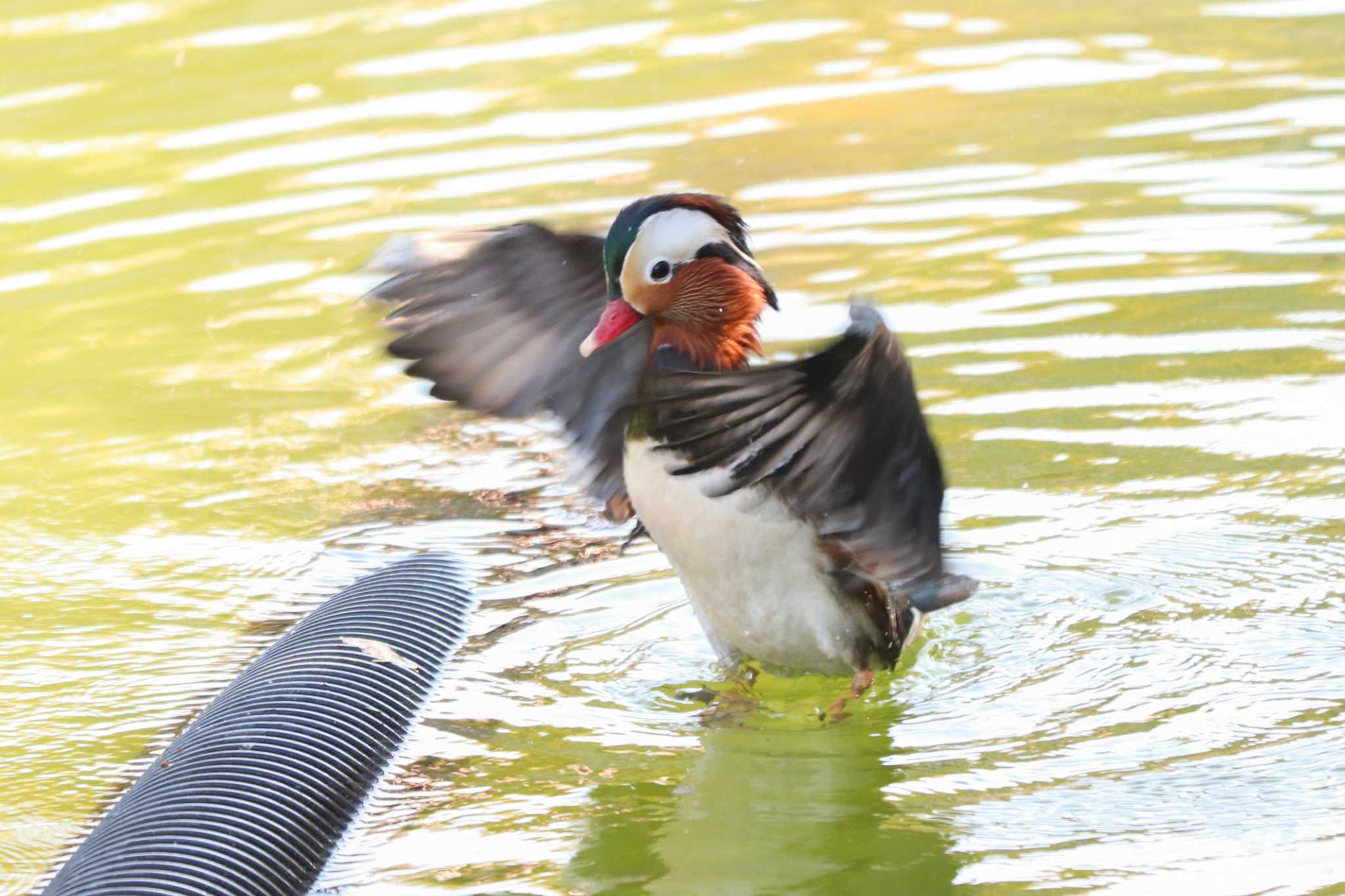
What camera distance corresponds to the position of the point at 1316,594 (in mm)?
5070

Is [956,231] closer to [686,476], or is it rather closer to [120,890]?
[686,476]

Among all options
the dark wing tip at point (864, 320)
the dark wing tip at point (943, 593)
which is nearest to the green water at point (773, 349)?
the dark wing tip at point (943, 593)

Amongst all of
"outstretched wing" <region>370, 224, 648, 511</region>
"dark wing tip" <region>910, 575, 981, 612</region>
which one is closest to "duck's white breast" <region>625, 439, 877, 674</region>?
"dark wing tip" <region>910, 575, 981, 612</region>

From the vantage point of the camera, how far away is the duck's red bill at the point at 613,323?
4.40 m

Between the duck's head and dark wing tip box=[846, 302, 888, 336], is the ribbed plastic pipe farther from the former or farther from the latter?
dark wing tip box=[846, 302, 888, 336]

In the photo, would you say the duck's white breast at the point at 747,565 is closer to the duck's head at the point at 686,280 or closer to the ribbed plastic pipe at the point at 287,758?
the duck's head at the point at 686,280

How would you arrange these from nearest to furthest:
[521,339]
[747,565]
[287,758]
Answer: [747,565] → [287,758] → [521,339]

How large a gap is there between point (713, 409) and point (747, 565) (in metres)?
0.67

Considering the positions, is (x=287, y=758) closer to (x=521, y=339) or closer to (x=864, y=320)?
(x=521, y=339)

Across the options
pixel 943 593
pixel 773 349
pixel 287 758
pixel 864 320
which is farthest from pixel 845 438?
pixel 773 349

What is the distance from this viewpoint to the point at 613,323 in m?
4.42

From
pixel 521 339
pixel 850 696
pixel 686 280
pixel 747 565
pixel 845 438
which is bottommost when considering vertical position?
pixel 850 696

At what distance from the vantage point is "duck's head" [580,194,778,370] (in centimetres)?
439

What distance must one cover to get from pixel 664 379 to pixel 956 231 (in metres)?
4.07
